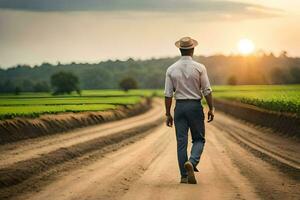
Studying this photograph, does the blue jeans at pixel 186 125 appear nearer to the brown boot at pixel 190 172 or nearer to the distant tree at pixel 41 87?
the brown boot at pixel 190 172

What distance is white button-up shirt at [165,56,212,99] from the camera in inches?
472

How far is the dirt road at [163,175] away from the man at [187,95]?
0.68 m

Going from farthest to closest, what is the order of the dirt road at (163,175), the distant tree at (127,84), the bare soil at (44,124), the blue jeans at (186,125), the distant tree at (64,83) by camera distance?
1. the distant tree at (127,84)
2. the distant tree at (64,83)
3. the bare soil at (44,124)
4. the blue jeans at (186,125)
5. the dirt road at (163,175)

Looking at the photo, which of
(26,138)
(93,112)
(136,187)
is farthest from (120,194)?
(93,112)

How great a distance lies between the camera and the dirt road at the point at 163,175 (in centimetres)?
1040

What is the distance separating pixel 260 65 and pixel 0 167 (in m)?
185

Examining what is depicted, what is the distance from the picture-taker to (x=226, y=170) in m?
13.6

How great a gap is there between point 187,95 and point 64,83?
59.4 m

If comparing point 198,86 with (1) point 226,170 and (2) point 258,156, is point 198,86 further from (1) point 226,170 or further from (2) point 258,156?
(2) point 258,156

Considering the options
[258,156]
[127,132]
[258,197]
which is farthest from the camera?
[127,132]

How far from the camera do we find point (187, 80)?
12.0 meters

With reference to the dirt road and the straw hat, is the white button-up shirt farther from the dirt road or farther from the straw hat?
the dirt road

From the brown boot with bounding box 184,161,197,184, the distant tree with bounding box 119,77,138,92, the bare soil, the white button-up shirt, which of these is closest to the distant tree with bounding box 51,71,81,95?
the bare soil

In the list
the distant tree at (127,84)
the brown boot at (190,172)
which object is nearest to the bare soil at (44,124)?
the brown boot at (190,172)
